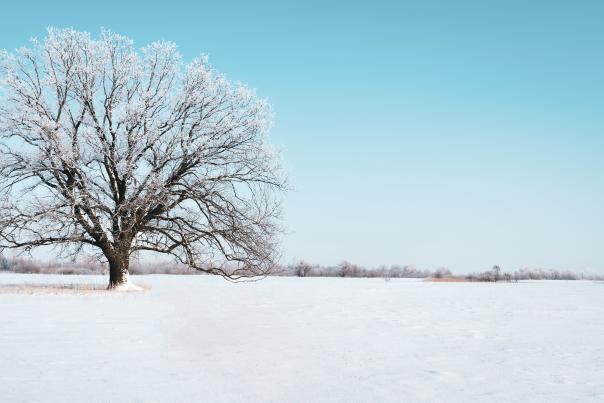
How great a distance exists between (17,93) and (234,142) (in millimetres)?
7890

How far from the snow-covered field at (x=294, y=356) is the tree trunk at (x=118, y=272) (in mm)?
8093

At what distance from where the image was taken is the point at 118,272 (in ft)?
68.2

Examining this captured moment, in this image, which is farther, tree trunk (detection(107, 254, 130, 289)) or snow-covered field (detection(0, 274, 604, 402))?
tree trunk (detection(107, 254, 130, 289))

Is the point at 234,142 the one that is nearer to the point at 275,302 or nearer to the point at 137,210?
the point at 137,210

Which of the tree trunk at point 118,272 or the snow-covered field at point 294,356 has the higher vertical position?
the tree trunk at point 118,272

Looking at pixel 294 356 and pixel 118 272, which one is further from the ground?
pixel 118 272

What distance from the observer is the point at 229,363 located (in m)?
6.46

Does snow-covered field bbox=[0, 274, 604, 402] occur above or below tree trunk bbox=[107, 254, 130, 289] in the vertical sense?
below

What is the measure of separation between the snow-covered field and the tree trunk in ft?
26.6

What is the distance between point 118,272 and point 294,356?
15389mm

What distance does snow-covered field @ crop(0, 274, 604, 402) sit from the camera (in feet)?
16.9

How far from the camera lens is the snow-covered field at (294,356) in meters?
5.14

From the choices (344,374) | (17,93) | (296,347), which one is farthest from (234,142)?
(344,374)

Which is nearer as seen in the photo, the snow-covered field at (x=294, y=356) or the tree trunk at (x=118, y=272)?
the snow-covered field at (x=294, y=356)
